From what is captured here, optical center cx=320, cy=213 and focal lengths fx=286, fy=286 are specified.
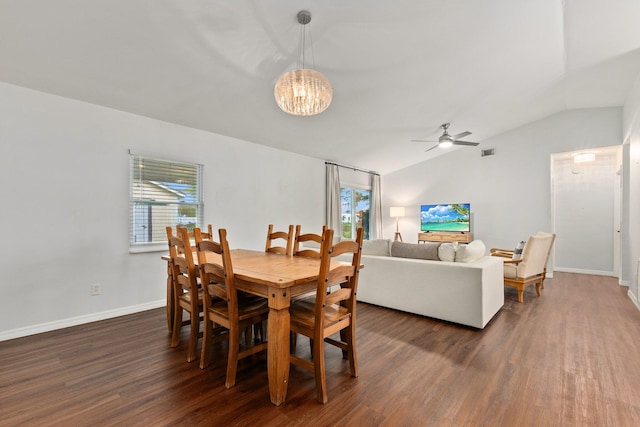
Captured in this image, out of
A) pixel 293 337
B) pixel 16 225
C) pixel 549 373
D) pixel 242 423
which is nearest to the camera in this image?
pixel 242 423

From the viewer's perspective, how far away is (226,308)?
7.03ft

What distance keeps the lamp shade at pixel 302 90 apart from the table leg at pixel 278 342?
4.91 ft

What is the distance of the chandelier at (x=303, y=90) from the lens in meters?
2.25

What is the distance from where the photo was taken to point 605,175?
581 cm

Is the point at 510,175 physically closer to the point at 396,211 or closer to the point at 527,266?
the point at 396,211

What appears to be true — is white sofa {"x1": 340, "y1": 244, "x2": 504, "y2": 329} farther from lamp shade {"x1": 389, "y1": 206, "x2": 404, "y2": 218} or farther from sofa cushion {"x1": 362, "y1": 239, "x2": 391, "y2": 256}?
lamp shade {"x1": 389, "y1": 206, "x2": 404, "y2": 218}

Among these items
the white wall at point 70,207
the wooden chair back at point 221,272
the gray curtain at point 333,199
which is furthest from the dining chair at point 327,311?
the gray curtain at point 333,199

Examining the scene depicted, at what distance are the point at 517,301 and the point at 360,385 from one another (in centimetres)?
317

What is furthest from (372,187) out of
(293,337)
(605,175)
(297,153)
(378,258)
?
(293,337)

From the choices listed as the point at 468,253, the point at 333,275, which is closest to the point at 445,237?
the point at 468,253

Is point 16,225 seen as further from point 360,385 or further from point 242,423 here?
point 360,385

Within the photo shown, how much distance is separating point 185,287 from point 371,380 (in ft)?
5.37

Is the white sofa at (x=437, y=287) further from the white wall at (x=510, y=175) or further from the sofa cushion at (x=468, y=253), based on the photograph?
the white wall at (x=510, y=175)

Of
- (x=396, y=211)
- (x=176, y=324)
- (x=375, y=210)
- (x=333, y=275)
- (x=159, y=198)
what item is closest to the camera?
(x=333, y=275)
